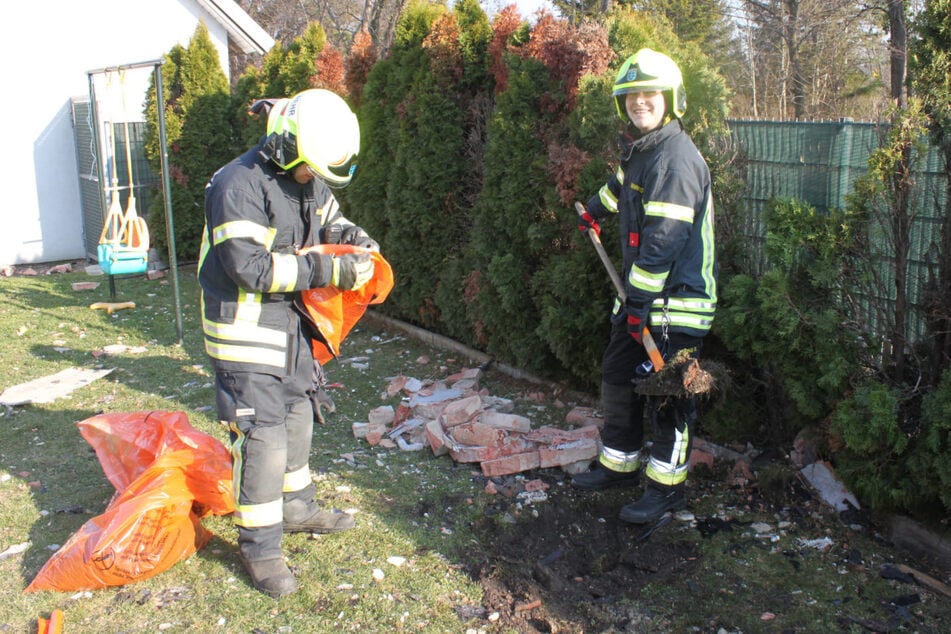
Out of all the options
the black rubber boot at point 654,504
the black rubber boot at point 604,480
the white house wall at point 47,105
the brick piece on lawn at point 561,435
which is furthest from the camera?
the white house wall at point 47,105

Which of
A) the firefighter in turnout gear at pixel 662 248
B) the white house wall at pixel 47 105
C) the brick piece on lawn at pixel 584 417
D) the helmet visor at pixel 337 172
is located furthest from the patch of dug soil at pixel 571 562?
the white house wall at pixel 47 105

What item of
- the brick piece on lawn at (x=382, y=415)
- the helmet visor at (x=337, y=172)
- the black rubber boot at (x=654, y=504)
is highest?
the helmet visor at (x=337, y=172)

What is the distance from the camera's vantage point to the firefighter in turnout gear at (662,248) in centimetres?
398

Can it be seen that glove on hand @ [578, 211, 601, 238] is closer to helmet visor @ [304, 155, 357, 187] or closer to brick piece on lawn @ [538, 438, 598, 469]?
brick piece on lawn @ [538, 438, 598, 469]

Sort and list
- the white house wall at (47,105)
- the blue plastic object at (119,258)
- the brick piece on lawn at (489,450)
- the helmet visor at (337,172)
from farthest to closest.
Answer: the white house wall at (47,105) < the blue plastic object at (119,258) < the brick piece on lawn at (489,450) < the helmet visor at (337,172)

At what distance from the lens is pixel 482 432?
5.20 m

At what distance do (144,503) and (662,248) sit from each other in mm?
2834

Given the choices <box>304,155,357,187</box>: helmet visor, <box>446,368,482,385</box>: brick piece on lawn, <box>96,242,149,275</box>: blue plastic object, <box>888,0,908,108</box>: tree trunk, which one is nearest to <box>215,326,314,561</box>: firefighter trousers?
<box>304,155,357,187</box>: helmet visor

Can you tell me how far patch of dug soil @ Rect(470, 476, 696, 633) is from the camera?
351cm

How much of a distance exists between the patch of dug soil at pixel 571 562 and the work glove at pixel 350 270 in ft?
4.99

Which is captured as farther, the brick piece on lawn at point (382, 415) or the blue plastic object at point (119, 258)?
the blue plastic object at point (119, 258)

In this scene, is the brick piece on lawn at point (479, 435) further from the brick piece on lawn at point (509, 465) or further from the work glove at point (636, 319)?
the work glove at point (636, 319)

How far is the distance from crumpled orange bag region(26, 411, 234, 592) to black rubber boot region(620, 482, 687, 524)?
217 cm

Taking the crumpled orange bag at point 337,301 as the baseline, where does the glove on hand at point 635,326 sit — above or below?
below
